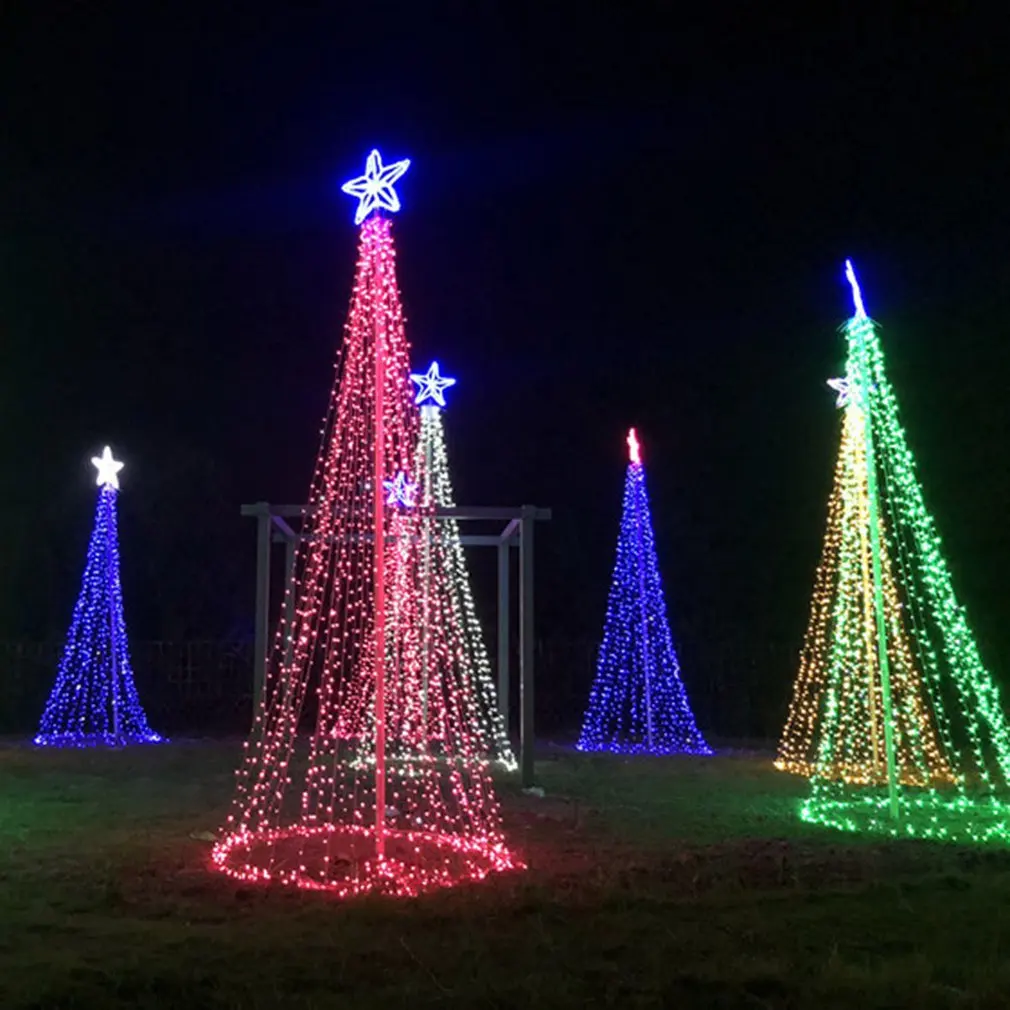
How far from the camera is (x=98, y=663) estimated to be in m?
17.5

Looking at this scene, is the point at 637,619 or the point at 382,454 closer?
the point at 382,454

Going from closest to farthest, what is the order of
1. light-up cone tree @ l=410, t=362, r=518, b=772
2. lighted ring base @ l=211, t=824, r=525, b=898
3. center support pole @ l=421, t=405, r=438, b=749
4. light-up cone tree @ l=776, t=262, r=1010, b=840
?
lighted ring base @ l=211, t=824, r=525, b=898 < light-up cone tree @ l=776, t=262, r=1010, b=840 < center support pole @ l=421, t=405, r=438, b=749 < light-up cone tree @ l=410, t=362, r=518, b=772

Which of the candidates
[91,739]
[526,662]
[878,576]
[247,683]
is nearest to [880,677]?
[878,576]

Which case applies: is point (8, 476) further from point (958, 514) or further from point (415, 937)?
point (415, 937)

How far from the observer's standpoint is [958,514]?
1852cm

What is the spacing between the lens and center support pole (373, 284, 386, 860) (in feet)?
22.7

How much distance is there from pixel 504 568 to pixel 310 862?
750cm

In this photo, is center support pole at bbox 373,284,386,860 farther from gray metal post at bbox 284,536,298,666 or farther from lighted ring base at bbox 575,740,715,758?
lighted ring base at bbox 575,740,715,758

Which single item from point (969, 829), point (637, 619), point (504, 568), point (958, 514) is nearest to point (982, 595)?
point (958, 514)

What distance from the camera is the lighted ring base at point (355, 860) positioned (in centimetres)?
647

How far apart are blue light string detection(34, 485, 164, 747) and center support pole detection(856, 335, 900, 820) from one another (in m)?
11.6

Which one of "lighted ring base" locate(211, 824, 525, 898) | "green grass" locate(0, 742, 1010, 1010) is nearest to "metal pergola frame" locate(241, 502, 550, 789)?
"green grass" locate(0, 742, 1010, 1010)

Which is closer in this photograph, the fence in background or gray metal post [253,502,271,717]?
gray metal post [253,502,271,717]

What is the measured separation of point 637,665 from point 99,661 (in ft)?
27.0
